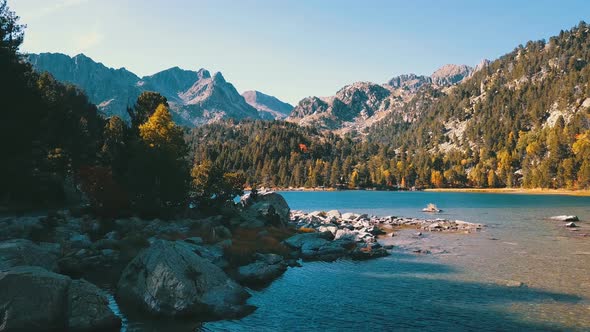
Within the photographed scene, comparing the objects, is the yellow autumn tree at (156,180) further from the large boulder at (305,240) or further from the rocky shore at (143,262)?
the large boulder at (305,240)

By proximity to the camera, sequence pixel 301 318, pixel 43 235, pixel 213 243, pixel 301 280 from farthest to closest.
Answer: pixel 213 243, pixel 43 235, pixel 301 280, pixel 301 318

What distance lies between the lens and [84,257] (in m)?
33.8

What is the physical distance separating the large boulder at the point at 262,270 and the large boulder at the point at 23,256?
14027 mm

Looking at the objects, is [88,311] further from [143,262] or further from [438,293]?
[438,293]

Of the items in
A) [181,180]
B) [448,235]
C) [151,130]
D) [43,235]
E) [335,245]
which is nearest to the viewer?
[43,235]

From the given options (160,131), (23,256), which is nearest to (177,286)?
(23,256)

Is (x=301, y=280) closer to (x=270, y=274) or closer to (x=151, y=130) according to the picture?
(x=270, y=274)

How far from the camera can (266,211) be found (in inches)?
2456

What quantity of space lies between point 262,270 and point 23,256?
1737 centimetres

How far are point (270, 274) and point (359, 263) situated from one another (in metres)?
11.0

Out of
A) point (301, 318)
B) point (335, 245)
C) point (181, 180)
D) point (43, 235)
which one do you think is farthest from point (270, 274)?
point (181, 180)

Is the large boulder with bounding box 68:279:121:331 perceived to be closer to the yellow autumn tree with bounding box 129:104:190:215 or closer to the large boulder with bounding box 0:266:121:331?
the large boulder with bounding box 0:266:121:331

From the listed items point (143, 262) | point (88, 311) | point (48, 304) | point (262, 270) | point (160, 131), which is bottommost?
point (262, 270)

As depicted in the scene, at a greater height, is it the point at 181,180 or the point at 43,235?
the point at 181,180
